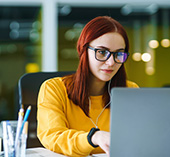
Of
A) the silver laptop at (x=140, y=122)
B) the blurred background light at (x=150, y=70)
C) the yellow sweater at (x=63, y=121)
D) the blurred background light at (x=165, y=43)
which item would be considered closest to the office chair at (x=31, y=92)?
the yellow sweater at (x=63, y=121)

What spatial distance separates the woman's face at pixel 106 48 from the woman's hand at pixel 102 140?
50 cm

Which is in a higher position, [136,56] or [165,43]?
[165,43]

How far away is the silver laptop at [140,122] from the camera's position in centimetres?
89

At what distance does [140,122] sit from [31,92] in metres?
1.03

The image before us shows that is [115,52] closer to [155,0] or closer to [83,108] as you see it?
[83,108]

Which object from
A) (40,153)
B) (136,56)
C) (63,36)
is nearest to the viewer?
(40,153)

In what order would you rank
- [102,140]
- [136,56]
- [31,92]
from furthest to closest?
[136,56] → [31,92] → [102,140]

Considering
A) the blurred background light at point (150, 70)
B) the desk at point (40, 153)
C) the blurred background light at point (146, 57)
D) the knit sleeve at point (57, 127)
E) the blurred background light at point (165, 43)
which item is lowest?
the desk at point (40, 153)

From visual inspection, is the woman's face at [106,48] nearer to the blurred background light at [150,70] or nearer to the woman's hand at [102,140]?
the woman's hand at [102,140]

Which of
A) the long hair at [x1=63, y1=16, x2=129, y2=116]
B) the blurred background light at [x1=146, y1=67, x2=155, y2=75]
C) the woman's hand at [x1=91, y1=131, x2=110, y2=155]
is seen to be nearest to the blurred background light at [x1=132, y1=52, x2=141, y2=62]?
the blurred background light at [x1=146, y1=67, x2=155, y2=75]

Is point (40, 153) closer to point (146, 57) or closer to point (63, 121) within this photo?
point (63, 121)

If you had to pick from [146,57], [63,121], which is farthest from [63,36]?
[63,121]

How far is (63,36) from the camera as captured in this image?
165 inches

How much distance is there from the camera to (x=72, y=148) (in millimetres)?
1243
